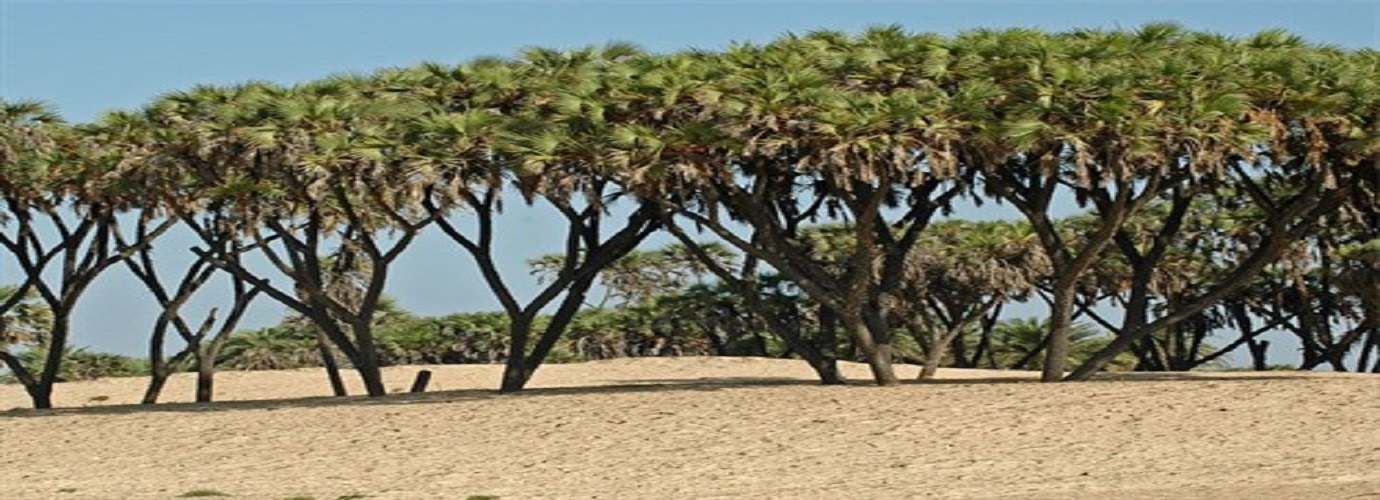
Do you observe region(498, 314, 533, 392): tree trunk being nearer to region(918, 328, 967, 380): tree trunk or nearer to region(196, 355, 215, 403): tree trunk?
region(196, 355, 215, 403): tree trunk

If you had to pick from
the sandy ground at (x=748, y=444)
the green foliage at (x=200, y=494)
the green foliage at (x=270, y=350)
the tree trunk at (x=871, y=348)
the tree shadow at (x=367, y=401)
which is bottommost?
the green foliage at (x=200, y=494)

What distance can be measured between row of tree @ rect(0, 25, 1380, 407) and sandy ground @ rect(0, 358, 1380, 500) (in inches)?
79.8

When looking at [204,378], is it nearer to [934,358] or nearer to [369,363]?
[369,363]

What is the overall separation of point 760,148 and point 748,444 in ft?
12.6

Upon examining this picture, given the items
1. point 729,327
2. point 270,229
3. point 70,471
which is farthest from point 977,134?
point 729,327

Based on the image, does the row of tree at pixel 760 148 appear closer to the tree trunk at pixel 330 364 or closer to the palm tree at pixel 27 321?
the tree trunk at pixel 330 364

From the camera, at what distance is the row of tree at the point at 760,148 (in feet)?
86.3

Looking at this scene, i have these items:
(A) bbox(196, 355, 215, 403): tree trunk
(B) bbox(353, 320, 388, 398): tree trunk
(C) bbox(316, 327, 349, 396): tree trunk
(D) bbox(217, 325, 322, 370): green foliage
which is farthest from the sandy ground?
(D) bbox(217, 325, 322, 370): green foliage

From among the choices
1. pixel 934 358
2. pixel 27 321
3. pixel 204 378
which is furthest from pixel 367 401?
pixel 27 321

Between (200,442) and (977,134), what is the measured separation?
9.60 metres

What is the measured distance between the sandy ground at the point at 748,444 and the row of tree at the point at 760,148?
2027 mm

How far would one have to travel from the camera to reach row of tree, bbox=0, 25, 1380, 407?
1036 inches

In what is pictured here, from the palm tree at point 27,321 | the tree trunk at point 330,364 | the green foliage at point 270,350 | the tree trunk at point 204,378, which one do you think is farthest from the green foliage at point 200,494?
the green foliage at point 270,350

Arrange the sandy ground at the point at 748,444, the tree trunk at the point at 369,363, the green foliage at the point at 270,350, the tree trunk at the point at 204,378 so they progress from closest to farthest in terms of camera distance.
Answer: the sandy ground at the point at 748,444
the tree trunk at the point at 369,363
the tree trunk at the point at 204,378
the green foliage at the point at 270,350
